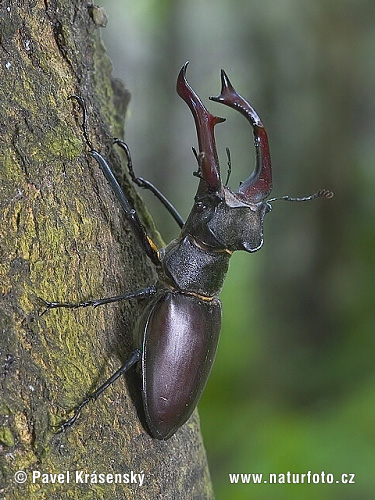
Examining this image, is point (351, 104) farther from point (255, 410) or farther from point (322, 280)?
point (255, 410)

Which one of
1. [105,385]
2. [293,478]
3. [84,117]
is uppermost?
[84,117]

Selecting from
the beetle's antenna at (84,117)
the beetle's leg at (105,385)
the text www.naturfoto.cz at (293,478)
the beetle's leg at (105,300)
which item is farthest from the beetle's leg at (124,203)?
the text www.naturfoto.cz at (293,478)

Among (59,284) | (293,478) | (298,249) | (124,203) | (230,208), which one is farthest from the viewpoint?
(298,249)

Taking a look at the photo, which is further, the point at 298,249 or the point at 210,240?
the point at 298,249

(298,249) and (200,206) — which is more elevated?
(200,206)

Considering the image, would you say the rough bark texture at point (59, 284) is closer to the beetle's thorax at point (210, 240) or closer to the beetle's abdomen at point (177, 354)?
the beetle's abdomen at point (177, 354)

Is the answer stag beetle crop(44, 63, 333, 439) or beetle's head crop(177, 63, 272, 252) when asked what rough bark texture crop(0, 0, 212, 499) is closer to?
stag beetle crop(44, 63, 333, 439)

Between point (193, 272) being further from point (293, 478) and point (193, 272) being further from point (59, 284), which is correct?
point (293, 478)

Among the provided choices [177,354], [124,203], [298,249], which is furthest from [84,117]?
[298,249]
